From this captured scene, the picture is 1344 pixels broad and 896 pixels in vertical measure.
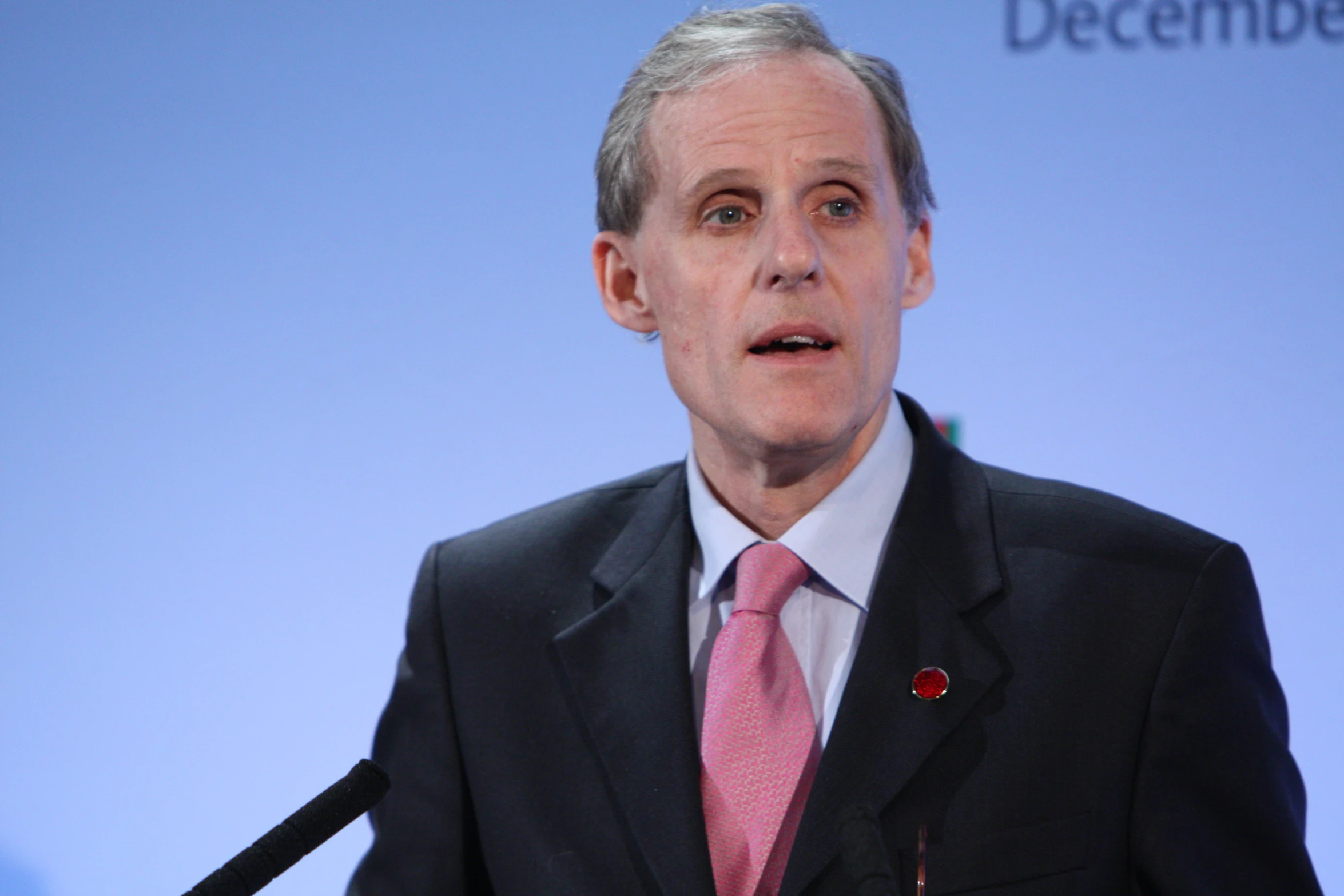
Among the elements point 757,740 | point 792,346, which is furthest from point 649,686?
point 792,346

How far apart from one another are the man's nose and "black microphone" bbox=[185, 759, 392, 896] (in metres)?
0.69

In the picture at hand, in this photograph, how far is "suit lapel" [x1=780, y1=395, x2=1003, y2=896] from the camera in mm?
1405

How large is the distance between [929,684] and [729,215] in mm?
575

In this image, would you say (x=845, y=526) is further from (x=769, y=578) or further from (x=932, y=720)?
(x=932, y=720)

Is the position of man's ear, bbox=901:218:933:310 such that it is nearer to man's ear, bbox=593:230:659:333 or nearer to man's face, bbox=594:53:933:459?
man's face, bbox=594:53:933:459

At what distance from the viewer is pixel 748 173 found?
5.12 feet

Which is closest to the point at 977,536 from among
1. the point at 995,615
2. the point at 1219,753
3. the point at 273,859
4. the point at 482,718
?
the point at 995,615

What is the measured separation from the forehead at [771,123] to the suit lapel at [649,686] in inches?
17.0

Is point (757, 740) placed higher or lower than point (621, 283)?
lower

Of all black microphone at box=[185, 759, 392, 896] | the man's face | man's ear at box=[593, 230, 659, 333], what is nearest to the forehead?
the man's face

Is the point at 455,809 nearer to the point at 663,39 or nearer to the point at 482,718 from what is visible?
the point at 482,718


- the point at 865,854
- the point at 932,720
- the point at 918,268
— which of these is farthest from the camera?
the point at 918,268

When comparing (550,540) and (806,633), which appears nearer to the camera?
(806,633)

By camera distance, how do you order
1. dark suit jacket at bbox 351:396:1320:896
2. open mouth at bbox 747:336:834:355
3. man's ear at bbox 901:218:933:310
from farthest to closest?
man's ear at bbox 901:218:933:310
open mouth at bbox 747:336:834:355
dark suit jacket at bbox 351:396:1320:896
